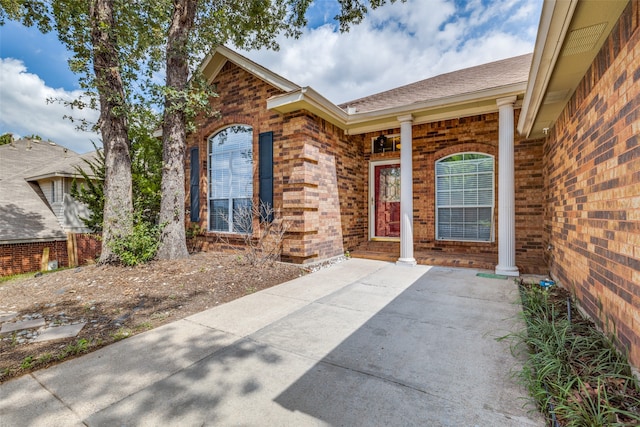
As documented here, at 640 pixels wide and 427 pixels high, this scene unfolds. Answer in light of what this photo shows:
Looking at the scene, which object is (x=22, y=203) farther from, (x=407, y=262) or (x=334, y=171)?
(x=407, y=262)

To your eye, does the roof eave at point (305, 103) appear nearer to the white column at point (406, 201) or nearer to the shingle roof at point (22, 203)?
the white column at point (406, 201)

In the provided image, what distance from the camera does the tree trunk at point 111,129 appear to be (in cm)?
562

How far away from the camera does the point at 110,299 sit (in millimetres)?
4074

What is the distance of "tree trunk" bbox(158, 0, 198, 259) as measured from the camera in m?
6.19

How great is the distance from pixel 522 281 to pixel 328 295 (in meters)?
3.32

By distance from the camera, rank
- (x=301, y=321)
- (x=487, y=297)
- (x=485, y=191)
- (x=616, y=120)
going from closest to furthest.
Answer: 1. (x=616, y=120)
2. (x=301, y=321)
3. (x=487, y=297)
4. (x=485, y=191)

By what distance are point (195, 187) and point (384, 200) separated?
17.0 ft

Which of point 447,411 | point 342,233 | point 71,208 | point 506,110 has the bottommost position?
point 447,411

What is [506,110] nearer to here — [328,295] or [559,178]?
[559,178]

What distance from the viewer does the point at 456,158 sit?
694 cm

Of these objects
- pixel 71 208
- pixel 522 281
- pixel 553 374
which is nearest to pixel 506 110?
pixel 522 281

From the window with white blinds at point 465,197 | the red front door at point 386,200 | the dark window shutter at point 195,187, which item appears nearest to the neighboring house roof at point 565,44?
the window with white blinds at point 465,197

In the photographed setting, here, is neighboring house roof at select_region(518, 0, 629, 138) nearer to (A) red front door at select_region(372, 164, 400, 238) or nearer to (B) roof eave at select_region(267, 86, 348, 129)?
(B) roof eave at select_region(267, 86, 348, 129)

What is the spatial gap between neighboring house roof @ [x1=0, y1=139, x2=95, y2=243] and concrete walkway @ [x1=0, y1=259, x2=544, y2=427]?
12.4m
